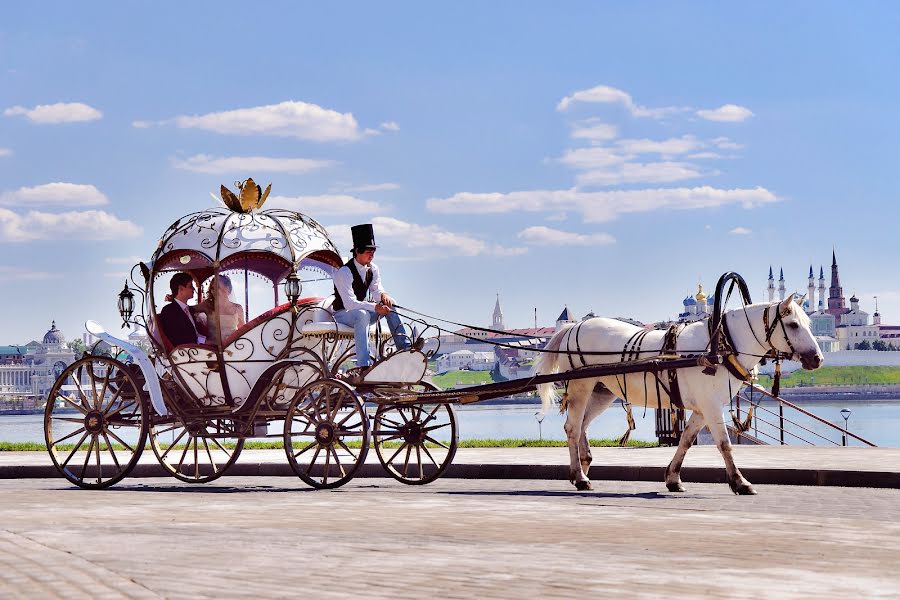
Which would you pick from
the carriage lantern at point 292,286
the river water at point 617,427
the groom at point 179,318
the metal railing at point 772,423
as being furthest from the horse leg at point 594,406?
the river water at point 617,427

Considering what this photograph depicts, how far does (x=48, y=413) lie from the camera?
15.6 metres

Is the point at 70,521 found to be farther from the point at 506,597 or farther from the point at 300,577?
the point at 506,597

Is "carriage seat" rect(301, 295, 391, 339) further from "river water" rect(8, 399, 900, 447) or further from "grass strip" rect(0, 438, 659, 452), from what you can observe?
"river water" rect(8, 399, 900, 447)

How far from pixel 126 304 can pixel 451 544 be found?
7.80 metres

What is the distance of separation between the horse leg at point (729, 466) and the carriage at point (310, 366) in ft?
0.09

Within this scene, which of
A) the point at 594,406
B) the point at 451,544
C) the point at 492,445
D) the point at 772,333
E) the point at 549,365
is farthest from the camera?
the point at 492,445

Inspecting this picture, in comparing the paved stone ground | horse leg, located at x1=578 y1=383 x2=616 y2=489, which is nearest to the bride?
the paved stone ground

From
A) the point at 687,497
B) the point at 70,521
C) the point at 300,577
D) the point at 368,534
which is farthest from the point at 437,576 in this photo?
the point at 687,497

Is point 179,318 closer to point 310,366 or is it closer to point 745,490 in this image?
point 310,366

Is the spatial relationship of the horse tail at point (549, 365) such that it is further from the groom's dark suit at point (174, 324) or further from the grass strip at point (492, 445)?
the grass strip at point (492, 445)

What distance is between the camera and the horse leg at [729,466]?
1361 centimetres

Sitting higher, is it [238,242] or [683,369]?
[238,242]

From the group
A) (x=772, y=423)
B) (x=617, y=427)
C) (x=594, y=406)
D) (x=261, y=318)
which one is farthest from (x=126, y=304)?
(x=617, y=427)

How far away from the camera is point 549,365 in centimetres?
1566
